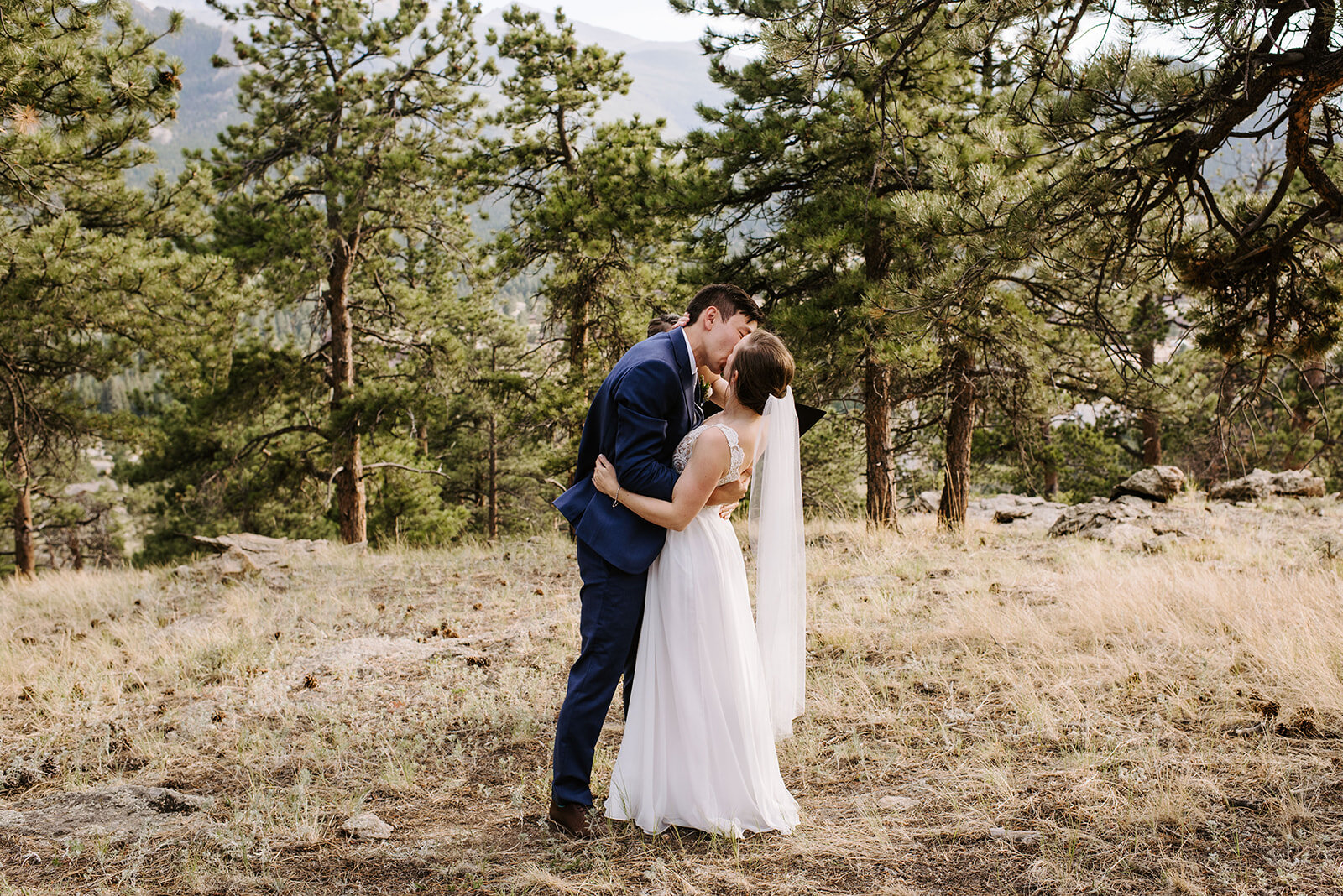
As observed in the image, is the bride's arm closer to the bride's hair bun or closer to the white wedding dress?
the white wedding dress

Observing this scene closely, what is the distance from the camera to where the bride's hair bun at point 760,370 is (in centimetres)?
345

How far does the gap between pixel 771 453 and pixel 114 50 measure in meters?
8.78

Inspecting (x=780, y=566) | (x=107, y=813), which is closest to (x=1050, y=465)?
(x=780, y=566)

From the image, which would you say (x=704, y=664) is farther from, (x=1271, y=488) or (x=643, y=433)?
(x=1271, y=488)

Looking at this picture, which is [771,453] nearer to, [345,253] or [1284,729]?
[1284,729]

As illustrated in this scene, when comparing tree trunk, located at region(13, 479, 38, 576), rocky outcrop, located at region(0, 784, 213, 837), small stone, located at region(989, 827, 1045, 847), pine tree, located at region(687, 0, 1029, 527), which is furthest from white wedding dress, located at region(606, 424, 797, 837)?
tree trunk, located at region(13, 479, 38, 576)

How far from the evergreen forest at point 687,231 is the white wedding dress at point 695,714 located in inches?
88.8

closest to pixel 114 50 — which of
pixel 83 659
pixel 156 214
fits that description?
pixel 156 214

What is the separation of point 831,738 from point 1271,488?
37.4 ft

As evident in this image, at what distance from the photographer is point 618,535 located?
3492mm

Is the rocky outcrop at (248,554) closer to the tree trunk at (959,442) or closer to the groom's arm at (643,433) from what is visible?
the groom's arm at (643,433)

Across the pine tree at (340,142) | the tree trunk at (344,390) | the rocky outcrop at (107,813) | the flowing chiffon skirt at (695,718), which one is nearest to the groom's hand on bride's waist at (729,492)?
the flowing chiffon skirt at (695,718)

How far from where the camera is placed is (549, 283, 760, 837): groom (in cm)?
344

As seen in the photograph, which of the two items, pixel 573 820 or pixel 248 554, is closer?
pixel 573 820
